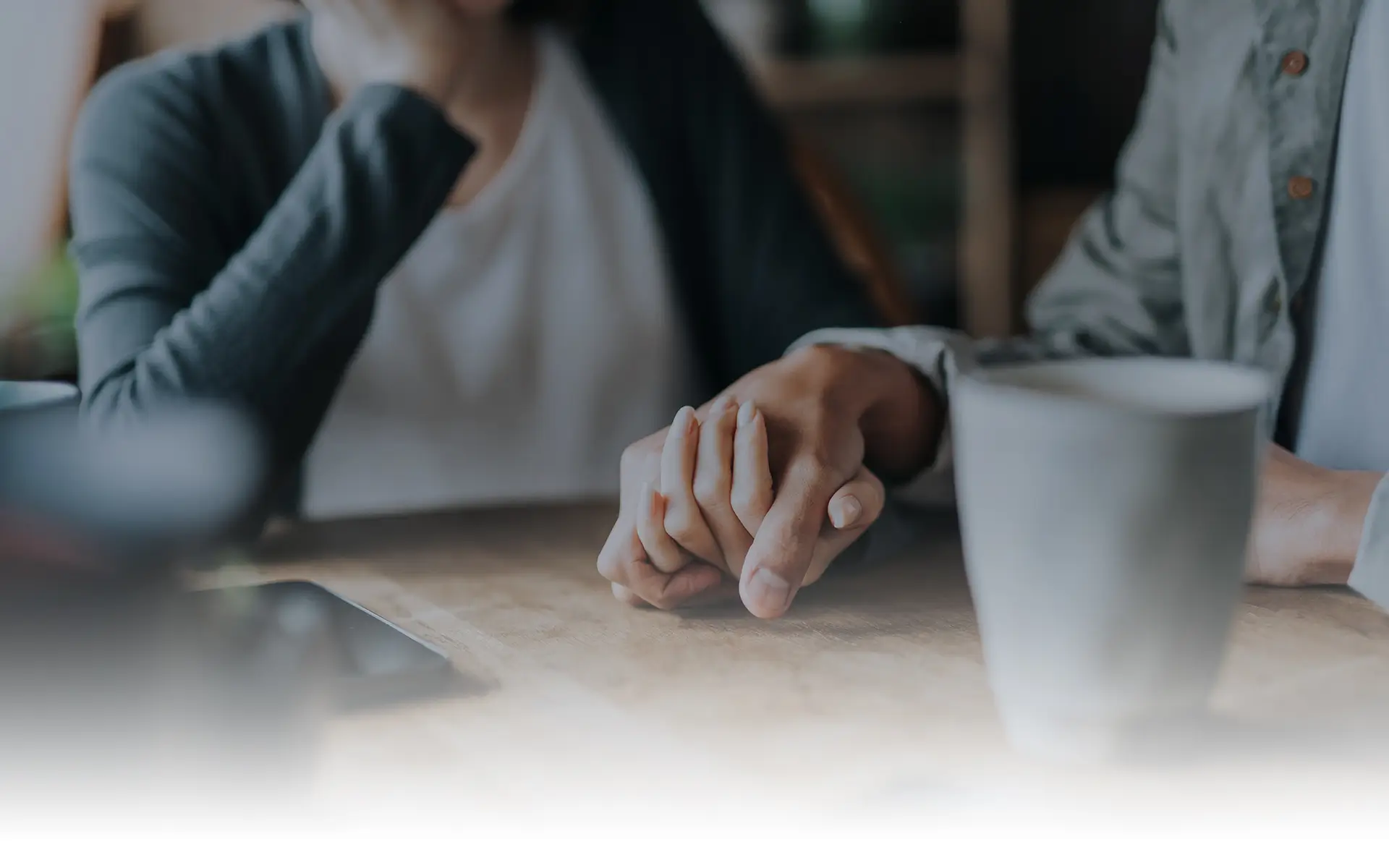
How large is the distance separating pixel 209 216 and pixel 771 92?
64cm

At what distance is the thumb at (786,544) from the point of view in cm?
27

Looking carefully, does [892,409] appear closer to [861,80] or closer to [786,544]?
[786,544]

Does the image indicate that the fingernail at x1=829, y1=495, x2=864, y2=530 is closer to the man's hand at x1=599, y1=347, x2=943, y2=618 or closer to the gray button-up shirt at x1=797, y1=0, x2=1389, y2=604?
the man's hand at x1=599, y1=347, x2=943, y2=618

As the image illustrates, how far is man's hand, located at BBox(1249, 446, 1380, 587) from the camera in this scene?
0.29 metres

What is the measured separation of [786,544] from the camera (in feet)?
0.89

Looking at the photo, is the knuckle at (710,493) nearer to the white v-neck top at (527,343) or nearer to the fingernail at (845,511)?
the fingernail at (845,511)

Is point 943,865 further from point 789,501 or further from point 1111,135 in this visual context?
point 1111,135

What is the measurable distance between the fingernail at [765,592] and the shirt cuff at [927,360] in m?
0.09

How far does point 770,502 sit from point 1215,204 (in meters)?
0.30

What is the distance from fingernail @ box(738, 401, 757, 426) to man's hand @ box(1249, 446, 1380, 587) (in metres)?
0.12

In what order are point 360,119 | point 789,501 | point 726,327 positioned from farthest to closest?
point 726,327, point 360,119, point 789,501

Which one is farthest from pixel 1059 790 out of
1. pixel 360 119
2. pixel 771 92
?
pixel 771 92

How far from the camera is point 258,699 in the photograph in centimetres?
20

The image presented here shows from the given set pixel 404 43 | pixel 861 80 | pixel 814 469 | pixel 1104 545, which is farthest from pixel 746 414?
pixel 861 80
